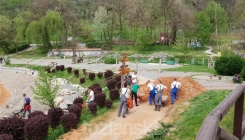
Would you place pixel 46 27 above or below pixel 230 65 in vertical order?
above

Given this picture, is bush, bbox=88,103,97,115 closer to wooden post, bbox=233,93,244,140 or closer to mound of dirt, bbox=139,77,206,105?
mound of dirt, bbox=139,77,206,105

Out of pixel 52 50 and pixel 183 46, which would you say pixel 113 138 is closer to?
pixel 183 46

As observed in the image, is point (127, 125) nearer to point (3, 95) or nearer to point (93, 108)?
point (93, 108)

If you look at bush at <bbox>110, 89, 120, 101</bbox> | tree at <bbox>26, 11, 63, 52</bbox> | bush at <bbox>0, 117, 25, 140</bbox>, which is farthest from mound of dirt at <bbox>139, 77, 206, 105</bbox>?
tree at <bbox>26, 11, 63, 52</bbox>

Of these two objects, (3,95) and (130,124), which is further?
(3,95)

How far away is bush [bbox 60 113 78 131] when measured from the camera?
42.2ft

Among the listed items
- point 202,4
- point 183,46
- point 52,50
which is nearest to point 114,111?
point 183,46

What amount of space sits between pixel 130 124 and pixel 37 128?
400cm

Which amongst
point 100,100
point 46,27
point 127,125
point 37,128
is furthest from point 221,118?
point 46,27

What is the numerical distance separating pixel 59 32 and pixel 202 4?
115 feet

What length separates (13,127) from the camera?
12.0 m

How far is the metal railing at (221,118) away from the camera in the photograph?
1596 mm

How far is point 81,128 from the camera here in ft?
42.6

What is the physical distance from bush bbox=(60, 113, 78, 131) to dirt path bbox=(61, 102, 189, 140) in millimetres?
349
